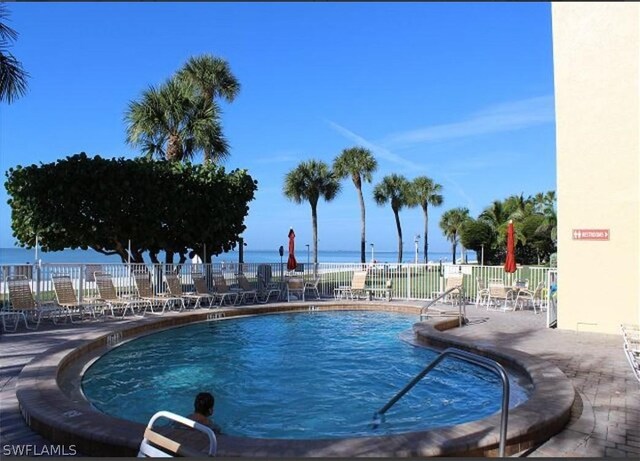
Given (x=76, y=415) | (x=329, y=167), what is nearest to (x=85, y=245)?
(x=76, y=415)

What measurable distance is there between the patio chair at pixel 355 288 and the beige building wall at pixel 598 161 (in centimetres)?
831

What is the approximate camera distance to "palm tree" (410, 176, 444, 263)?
53.5 metres

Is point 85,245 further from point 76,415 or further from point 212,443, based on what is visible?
point 212,443

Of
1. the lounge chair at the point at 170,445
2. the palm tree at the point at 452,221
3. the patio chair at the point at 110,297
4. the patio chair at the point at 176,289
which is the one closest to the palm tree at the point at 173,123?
the patio chair at the point at 176,289

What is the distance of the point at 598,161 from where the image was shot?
34.1 ft

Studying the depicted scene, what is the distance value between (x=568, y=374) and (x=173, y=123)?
64.9 ft

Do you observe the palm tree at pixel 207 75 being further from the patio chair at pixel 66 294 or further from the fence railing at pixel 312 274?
the patio chair at pixel 66 294

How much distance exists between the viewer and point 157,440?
10.6ft

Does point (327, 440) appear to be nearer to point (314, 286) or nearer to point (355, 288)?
point (355, 288)

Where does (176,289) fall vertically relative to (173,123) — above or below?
below

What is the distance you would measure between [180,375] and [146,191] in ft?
37.2

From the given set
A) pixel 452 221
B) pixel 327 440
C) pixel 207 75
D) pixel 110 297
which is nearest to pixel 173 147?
pixel 207 75

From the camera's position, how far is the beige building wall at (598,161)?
33.1 ft

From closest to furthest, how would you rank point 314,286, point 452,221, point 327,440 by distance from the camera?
point 327,440 → point 314,286 → point 452,221
